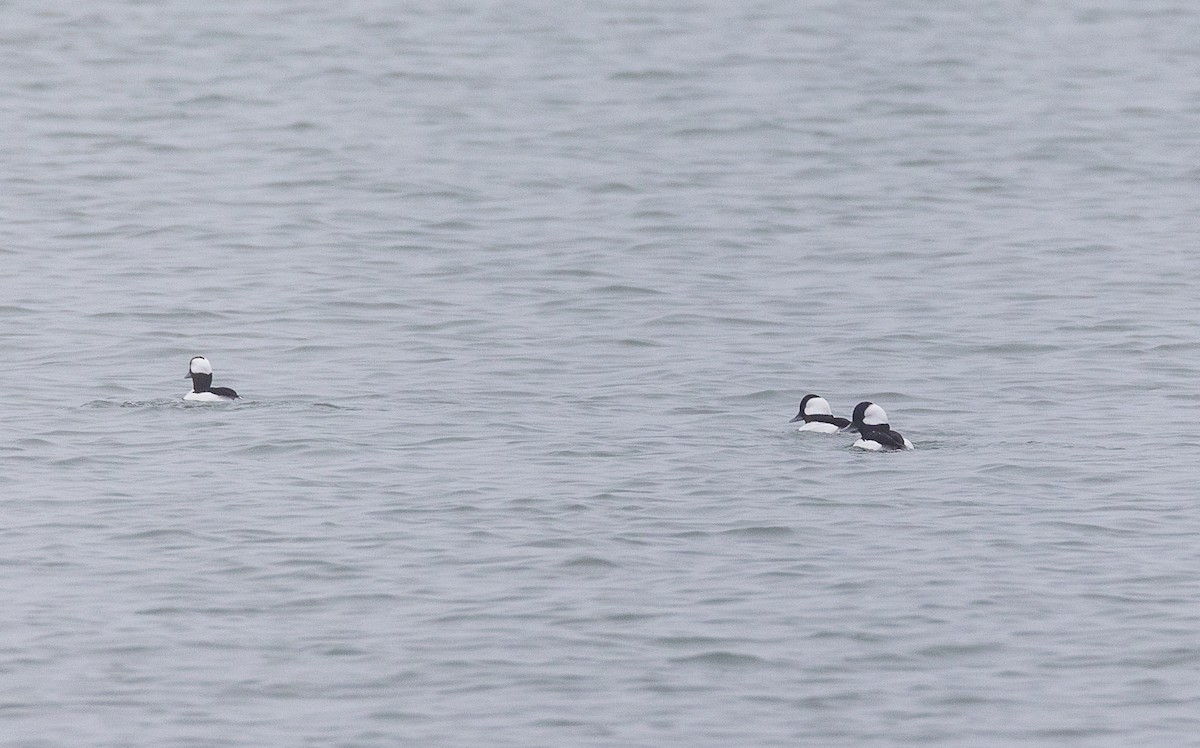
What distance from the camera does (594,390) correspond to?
60.8 feet

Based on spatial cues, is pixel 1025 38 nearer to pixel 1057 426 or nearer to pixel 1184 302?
pixel 1184 302

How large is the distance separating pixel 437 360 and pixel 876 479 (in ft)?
19.5

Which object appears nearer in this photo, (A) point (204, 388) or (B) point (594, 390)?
(A) point (204, 388)

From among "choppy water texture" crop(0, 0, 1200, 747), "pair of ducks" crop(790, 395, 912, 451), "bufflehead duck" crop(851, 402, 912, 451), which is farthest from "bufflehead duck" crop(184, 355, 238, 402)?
"bufflehead duck" crop(851, 402, 912, 451)

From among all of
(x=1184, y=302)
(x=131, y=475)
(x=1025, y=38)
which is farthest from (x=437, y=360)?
(x=1025, y=38)

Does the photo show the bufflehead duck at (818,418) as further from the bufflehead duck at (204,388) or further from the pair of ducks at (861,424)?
the bufflehead duck at (204,388)

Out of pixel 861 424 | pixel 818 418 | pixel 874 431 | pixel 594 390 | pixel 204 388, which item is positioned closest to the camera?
pixel 874 431

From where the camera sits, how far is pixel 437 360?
1977 centimetres

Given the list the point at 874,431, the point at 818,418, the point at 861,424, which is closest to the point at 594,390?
the point at 818,418

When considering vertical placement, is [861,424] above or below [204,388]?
below

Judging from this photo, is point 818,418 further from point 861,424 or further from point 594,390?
point 594,390

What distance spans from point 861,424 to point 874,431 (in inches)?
16.2

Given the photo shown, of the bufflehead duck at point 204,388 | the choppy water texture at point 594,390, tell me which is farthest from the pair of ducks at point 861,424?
the bufflehead duck at point 204,388

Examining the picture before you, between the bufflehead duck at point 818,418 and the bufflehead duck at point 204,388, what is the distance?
4.98 metres
